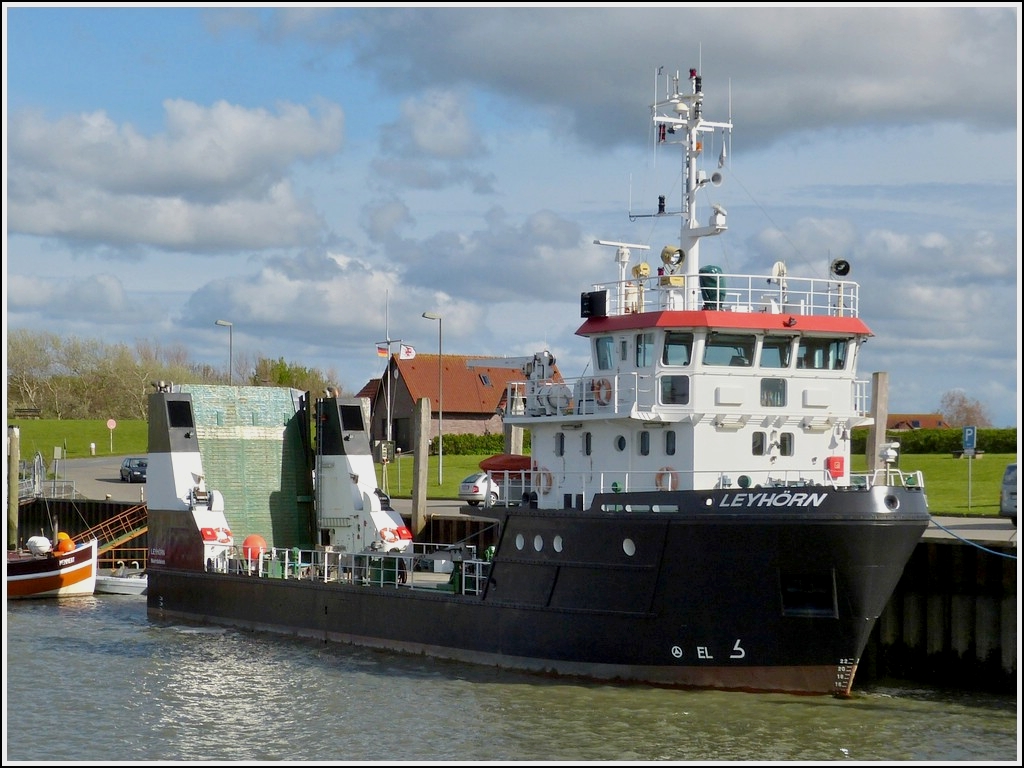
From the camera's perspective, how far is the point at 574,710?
1811 cm

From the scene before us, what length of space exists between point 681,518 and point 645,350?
325 cm

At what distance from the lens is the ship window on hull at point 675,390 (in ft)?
67.1

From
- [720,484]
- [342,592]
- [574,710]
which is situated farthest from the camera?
[342,592]

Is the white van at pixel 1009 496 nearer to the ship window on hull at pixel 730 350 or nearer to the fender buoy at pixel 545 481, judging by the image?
the ship window on hull at pixel 730 350

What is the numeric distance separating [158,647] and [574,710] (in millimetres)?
9775

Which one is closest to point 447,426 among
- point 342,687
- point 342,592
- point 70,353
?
point 70,353

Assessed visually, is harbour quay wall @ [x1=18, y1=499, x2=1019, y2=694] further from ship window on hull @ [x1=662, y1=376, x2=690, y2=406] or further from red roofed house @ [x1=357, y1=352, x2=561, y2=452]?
red roofed house @ [x1=357, y1=352, x2=561, y2=452]

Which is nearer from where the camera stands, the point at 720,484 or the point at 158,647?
the point at 720,484

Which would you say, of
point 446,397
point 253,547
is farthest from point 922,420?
point 253,547

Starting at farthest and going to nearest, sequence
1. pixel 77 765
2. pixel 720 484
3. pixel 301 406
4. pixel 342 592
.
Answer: pixel 301 406 → pixel 342 592 → pixel 720 484 → pixel 77 765

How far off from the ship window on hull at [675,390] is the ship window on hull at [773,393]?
124cm

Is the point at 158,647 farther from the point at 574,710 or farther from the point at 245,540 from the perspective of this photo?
the point at 574,710

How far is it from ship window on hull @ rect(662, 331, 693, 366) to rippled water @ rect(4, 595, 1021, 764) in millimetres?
4871

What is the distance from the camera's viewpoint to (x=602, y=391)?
833 inches
